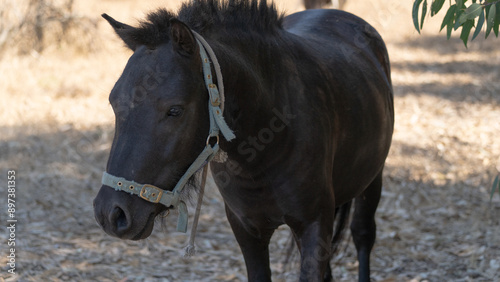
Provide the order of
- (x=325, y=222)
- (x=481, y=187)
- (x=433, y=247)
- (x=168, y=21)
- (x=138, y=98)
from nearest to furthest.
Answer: (x=138, y=98) → (x=168, y=21) → (x=325, y=222) → (x=433, y=247) → (x=481, y=187)

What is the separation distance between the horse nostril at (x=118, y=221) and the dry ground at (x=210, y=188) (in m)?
0.35

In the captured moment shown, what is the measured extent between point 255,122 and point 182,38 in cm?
57

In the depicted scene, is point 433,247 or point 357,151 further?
point 433,247

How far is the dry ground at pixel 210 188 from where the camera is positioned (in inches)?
173

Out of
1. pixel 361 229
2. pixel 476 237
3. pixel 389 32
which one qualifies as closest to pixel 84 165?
pixel 361 229

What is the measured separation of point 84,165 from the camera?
21.3ft

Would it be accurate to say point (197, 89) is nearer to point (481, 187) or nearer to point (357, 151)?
point (357, 151)

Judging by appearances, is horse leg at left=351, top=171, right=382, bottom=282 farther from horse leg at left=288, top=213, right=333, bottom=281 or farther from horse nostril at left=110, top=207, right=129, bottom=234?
horse nostril at left=110, top=207, right=129, bottom=234

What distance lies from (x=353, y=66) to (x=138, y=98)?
166 cm

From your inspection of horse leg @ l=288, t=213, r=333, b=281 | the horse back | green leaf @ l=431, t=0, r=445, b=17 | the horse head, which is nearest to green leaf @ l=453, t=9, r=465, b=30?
green leaf @ l=431, t=0, r=445, b=17

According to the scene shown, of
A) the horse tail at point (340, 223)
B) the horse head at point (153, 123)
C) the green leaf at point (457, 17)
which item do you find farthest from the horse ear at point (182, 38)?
the horse tail at point (340, 223)

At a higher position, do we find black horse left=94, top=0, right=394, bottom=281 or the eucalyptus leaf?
the eucalyptus leaf

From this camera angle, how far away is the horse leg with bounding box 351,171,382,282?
13.0ft

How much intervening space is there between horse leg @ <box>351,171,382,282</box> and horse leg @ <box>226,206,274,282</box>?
1.08m
